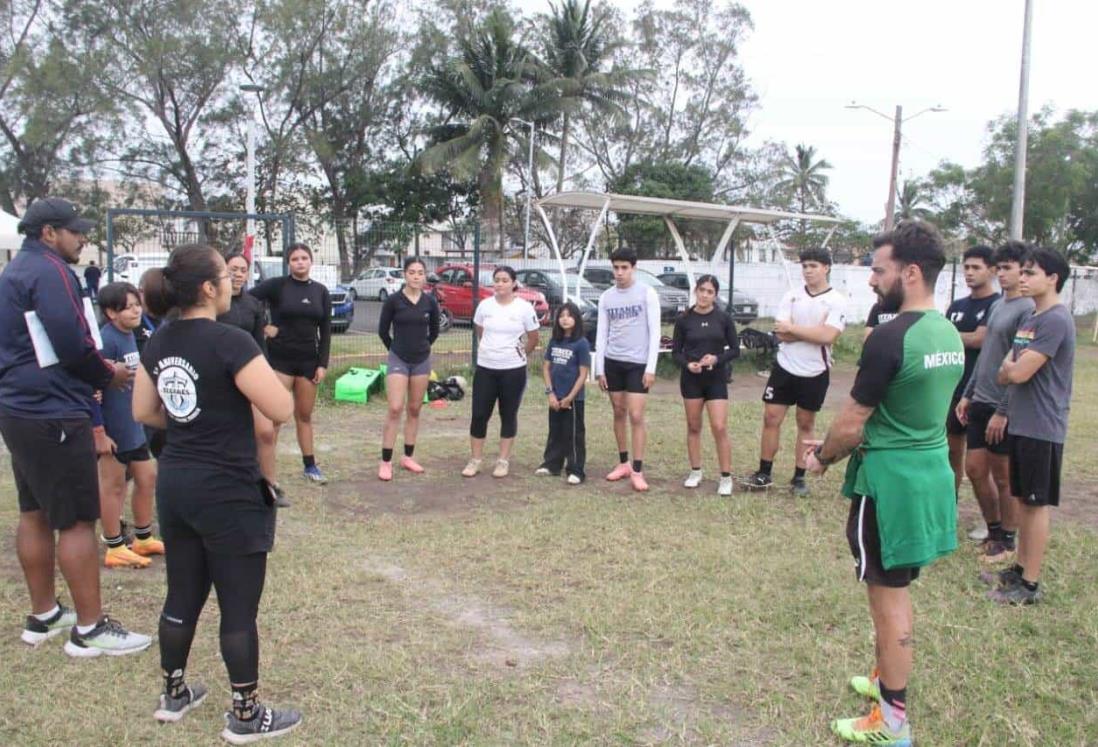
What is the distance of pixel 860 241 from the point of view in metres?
44.3

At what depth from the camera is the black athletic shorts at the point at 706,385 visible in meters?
6.20

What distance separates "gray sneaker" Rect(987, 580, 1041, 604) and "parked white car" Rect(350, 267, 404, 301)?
1142cm

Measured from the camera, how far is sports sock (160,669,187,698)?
302 centimetres

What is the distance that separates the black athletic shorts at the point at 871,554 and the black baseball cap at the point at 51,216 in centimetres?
333

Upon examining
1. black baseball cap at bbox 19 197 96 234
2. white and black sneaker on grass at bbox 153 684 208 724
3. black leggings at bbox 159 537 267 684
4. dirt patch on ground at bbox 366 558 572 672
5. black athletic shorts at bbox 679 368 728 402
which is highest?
black baseball cap at bbox 19 197 96 234

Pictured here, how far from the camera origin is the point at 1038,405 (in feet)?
13.8

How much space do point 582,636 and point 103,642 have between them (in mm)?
2050

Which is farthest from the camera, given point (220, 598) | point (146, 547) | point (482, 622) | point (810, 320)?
point (810, 320)

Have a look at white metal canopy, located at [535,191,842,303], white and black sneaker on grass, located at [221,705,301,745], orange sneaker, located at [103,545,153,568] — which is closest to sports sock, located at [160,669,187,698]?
white and black sneaker on grass, located at [221,705,301,745]

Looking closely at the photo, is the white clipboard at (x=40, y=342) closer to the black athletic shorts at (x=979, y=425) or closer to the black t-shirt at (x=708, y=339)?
the black t-shirt at (x=708, y=339)

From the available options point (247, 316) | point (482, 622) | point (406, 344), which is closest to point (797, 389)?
point (406, 344)

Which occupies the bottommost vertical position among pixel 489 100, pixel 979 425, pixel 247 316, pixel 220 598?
pixel 220 598

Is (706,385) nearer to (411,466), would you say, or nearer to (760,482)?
(760,482)

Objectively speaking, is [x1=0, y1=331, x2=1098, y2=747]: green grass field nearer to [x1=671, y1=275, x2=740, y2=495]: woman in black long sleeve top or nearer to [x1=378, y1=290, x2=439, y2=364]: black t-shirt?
[x1=671, y1=275, x2=740, y2=495]: woman in black long sleeve top
